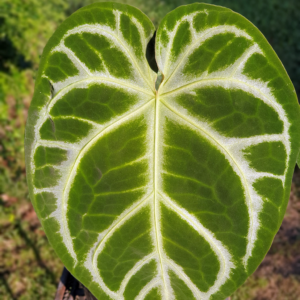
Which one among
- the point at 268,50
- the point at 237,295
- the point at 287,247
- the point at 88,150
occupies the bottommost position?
the point at 237,295

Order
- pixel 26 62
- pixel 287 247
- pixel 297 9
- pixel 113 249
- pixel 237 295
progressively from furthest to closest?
pixel 297 9 → pixel 26 62 → pixel 287 247 → pixel 237 295 → pixel 113 249

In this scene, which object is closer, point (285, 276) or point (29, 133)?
point (29, 133)

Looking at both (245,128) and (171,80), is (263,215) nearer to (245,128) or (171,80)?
(245,128)

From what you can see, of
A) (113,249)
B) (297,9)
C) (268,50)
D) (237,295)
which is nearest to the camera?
(268,50)

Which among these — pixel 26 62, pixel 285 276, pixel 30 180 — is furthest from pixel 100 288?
pixel 26 62

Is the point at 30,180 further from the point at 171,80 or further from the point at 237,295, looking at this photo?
the point at 237,295

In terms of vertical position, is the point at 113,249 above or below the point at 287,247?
above
